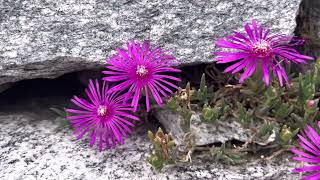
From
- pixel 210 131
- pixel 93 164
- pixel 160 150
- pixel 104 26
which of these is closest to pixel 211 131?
pixel 210 131

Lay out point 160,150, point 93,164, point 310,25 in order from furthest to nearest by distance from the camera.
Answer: point 310,25 → point 93,164 → point 160,150

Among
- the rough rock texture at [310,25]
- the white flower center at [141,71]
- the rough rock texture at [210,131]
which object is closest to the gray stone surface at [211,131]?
the rough rock texture at [210,131]

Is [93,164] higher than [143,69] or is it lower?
lower

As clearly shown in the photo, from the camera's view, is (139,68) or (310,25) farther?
(310,25)

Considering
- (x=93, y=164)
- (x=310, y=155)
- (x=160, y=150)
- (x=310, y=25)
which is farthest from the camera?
(x=310, y=25)

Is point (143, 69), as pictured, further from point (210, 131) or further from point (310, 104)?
point (310, 104)

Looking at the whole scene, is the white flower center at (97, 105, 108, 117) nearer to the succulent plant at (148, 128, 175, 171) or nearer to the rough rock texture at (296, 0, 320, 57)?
the succulent plant at (148, 128, 175, 171)

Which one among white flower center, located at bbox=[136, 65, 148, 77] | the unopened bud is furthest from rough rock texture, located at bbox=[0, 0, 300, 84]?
the unopened bud

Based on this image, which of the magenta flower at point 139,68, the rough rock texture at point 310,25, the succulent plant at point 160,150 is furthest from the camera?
the rough rock texture at point 310,25

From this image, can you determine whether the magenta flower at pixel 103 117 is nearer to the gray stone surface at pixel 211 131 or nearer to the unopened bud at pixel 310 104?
the gray stone surface at pixel 211 131
